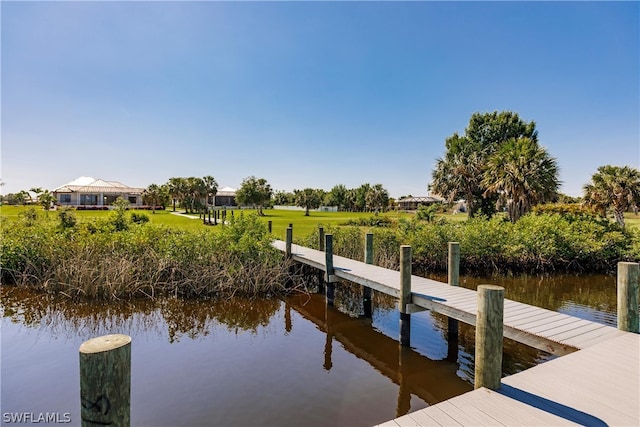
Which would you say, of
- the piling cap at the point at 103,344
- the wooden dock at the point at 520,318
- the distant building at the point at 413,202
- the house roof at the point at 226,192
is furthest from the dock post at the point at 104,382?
the distant building at the point at 413,202

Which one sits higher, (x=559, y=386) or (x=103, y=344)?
(x=103, y=344)

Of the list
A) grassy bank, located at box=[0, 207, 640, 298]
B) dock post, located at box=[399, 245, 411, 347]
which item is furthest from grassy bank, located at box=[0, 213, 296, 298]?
dock post, located at box=[399, 245, 411, 347]

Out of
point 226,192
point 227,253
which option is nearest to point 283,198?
point 226,192

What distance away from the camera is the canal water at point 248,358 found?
5.53 metres

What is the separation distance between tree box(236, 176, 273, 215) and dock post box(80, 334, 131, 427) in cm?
4777

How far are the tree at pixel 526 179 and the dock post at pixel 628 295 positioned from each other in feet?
62.1

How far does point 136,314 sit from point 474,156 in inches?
1288

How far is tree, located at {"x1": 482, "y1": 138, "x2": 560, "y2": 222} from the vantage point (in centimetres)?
2230

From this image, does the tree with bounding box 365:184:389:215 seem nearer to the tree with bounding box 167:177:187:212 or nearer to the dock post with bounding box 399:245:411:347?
the tree with bounding box 167:177:187:212

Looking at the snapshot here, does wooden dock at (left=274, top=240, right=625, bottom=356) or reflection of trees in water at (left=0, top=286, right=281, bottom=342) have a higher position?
wooden dock at (left=274, top=240, right=625, bottom=356)

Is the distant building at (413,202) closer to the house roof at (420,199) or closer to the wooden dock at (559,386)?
the house roof at (420,199)

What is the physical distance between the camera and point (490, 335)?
401 cm

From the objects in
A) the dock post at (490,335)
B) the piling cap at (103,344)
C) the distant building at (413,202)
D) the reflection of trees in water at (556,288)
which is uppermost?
the distant building at (413,202)

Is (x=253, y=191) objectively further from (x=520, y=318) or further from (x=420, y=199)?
(x=520, y=318)
